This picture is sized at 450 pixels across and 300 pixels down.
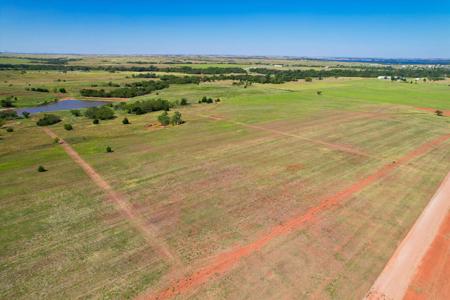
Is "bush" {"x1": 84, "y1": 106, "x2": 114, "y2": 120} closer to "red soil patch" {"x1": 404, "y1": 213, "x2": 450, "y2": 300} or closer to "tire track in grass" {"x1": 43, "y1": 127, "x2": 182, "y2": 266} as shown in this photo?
"tire track in grass" {"x1": 43, "y1": 127, "x2": 182, "y2": 266}

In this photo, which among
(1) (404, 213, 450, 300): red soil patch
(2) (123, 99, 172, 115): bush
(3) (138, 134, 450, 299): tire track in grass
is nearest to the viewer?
(1) (404, 213, 450, 300): red soil patch

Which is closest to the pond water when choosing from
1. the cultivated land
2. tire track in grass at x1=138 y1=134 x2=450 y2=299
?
the cultivated land

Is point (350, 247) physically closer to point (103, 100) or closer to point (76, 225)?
point (76, 225)

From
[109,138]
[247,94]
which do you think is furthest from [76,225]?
[247,94]

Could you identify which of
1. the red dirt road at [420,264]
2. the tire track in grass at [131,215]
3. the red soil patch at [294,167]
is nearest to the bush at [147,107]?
the tire track in grass at [131,215]

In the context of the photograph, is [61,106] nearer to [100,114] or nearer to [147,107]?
→ [100,114]

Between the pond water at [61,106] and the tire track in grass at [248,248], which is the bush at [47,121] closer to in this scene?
the pond water at [61,106]
